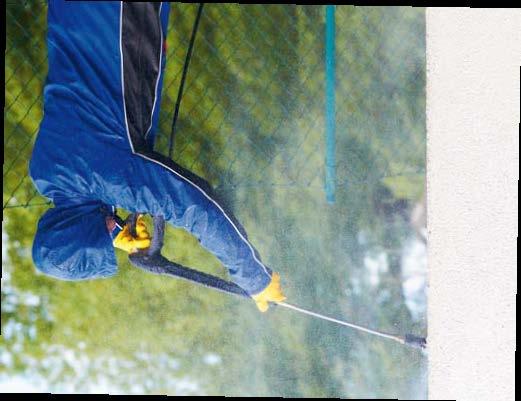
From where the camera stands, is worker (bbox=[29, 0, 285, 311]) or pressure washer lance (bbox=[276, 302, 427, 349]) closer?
worker (bbox=[29, 0, 285, 311])

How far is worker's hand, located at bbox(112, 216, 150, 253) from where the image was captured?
248 cm

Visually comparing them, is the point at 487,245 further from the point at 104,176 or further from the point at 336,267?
the point at 104,176

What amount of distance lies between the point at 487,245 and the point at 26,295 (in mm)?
1552

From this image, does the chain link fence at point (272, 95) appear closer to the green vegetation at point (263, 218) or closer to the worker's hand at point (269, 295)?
the green vegetation at point (263, 218)

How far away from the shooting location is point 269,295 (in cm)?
255

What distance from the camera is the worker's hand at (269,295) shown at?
2543 mm

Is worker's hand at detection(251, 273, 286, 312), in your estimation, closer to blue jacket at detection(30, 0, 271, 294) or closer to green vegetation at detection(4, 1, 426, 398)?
green vegetation at detection(4, 1, 426, 398)

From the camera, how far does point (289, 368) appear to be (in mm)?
2580

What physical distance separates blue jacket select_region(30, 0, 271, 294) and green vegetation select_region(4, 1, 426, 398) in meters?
0.05

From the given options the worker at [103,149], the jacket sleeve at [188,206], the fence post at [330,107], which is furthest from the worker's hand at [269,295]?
the fence post at [330,107]

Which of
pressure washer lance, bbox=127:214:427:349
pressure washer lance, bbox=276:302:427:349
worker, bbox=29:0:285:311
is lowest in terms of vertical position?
pressure washer lance, bbox=276:302:427:349

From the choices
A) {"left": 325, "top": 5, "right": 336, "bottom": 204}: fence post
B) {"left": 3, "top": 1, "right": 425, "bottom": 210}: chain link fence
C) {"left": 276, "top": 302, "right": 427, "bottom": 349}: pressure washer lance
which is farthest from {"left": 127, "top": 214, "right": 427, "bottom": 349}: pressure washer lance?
{"left": 325, "top": 5, "right": 336, "bottom": 204}: fence post

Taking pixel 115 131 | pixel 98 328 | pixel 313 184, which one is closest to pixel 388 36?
pixel 313 184

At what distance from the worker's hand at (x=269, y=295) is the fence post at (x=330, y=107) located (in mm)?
320
